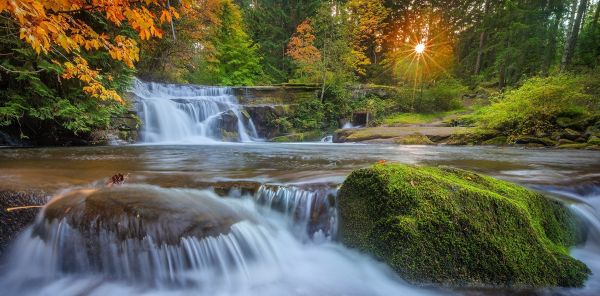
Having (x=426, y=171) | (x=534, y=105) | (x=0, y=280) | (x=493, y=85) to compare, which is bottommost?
(x=0, y=280)

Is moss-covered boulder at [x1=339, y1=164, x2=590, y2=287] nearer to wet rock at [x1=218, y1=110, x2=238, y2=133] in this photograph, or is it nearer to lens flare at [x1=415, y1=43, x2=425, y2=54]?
wet rock at [x1=218, y1=110, x2=238, y2=133]

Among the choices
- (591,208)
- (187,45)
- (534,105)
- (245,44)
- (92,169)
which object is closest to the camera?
(591,208)

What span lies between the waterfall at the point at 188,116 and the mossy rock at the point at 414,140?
6996mm

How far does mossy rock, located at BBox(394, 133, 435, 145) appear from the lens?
12.4 meters

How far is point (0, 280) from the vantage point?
104 inches

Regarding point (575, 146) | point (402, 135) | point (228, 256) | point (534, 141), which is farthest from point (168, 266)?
point (534, 141)

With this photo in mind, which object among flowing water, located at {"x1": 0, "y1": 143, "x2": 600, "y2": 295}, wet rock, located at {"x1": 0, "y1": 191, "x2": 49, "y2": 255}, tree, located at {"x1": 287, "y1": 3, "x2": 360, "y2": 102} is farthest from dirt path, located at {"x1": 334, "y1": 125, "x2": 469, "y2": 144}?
wet rock, located at {"x1": 0, "y1": 191, "x2": 49, "y2": 255}

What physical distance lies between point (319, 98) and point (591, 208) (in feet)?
52.1

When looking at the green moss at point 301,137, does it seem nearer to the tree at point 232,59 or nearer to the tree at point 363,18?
the tree at point 363,18

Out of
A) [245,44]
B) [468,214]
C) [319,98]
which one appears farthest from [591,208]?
[245,44]

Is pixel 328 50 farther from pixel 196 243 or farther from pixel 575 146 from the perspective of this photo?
pixel 196 243

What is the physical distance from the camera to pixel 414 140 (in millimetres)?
12570

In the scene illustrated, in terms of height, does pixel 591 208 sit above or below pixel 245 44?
below

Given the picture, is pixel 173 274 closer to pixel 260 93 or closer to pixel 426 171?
pixel 426 171
